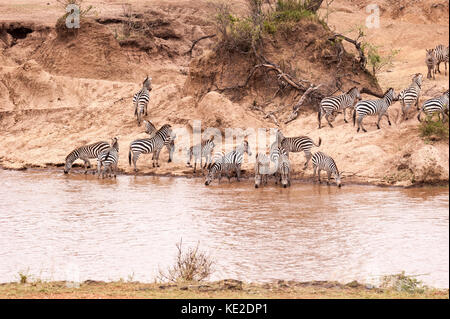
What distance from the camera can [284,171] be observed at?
16.6m

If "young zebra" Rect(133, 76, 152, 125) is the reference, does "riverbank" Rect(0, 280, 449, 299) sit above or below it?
below

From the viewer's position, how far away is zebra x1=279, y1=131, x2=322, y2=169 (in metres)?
17.5

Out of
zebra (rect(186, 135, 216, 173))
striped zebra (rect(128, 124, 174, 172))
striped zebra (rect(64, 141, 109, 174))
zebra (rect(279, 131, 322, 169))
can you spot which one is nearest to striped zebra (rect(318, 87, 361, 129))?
zebra (rect(279, 131, 322, 169))

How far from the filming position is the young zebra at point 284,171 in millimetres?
16484

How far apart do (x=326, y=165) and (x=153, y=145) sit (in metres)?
4.68

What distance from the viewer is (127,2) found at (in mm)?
32812

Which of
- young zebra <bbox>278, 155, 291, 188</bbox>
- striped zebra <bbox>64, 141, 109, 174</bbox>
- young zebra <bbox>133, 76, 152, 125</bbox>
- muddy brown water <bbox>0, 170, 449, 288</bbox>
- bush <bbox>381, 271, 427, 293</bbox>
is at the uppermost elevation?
young zebra <bbox>133, 76, 152, 125</bbox>

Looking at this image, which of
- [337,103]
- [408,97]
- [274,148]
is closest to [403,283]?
[274,148]

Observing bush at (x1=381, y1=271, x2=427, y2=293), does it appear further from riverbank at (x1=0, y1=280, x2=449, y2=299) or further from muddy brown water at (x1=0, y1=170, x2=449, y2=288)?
muddy brown water at (x1=0, y1=170, x2=449, y2=288)

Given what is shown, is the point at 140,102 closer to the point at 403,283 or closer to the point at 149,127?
the point at 149,127

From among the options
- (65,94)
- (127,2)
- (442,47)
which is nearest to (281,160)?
(442,47)

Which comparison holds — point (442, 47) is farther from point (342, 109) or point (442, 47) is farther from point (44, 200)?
point (44, 200)

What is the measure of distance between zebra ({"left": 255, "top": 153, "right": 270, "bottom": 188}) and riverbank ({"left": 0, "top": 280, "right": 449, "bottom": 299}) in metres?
7.71

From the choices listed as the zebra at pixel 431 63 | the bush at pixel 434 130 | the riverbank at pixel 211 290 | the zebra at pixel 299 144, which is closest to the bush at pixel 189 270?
the riverbank at pixel 211 290
